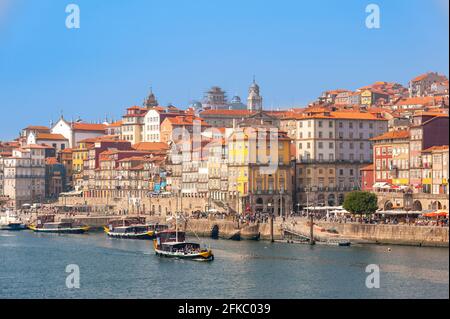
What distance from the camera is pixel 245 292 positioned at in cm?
5741

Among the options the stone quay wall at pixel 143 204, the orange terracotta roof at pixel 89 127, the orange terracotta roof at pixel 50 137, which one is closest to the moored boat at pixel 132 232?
the stone quay wall at pixel 143 204

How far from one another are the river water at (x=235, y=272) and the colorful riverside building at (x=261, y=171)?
17.7 meters

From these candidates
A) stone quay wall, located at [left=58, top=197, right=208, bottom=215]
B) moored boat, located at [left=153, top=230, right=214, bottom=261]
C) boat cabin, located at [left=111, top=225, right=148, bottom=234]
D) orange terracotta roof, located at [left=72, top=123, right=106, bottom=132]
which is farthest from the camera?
orange terracotta roof, located at [left=72, top=123, right=106, bottom=132]

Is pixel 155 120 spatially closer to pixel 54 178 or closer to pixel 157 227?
pixel 54 178

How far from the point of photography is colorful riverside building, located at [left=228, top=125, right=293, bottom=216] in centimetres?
10281

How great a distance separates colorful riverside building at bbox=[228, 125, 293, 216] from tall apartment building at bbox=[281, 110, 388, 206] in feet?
12.3

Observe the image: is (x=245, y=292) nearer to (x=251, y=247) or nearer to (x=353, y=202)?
(x=251, y=247)

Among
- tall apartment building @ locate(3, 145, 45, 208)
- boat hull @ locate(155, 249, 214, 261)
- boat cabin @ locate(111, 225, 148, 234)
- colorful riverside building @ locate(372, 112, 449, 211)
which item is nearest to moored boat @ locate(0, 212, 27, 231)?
boat cabin @ locate(111, 225, 148, 234)

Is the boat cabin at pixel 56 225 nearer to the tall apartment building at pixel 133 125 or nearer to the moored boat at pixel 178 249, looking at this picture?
the moored boat at pixel 178 249

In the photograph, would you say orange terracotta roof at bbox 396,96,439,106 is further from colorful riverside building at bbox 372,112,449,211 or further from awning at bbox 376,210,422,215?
awning at bbox 376,210,422,215

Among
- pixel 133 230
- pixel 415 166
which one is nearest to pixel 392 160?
pixel 415 166

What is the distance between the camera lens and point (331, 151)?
11012 cm

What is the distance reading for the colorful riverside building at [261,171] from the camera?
103 meters

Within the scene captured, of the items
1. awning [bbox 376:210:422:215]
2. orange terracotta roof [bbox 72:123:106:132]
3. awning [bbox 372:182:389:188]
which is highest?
orange terracotta roof [bbox 72:123:106:132]
